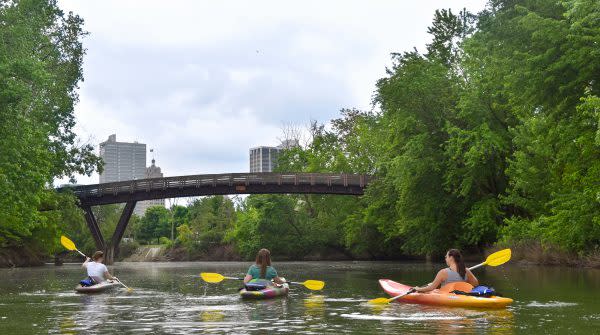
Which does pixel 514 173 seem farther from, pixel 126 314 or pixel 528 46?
pixel 126 314

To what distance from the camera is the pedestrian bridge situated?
164 ft

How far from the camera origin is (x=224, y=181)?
164ft

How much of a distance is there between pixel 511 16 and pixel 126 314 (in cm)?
1643

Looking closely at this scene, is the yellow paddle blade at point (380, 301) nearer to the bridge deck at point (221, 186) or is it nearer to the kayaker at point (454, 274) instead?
the kayaker at point (454, 274)

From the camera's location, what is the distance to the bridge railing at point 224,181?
163 ft

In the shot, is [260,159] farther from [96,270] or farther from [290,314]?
[290,314]

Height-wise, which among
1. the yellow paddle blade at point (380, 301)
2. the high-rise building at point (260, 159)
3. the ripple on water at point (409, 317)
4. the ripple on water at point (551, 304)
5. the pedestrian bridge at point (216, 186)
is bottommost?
the ripple on water at point (409, 317)

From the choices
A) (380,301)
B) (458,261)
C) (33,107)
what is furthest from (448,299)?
(33,107)

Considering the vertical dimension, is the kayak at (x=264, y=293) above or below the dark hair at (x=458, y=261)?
below

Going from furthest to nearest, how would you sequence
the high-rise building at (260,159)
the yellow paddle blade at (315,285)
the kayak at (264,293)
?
1. the high-rise building at (260,159)
2. the yellow paddle blade at (315,285)
3. the kayak at (264,293)

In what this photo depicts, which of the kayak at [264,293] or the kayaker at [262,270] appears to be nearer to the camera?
the kayak at [264,293]

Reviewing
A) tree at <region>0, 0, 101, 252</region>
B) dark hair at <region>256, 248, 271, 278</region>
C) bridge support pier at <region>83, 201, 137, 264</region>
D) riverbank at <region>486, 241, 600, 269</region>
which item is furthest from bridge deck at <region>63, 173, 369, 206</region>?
dark hair at <region>256, 248, 271, 278</region>

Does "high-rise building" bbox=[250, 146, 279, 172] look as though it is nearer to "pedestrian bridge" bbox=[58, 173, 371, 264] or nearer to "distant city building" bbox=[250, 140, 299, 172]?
"distant city building" bbox=[250, 140, 299, 172]

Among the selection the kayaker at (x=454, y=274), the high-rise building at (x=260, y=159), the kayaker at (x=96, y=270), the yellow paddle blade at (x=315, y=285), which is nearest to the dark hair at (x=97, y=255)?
the kayaker at (x=96, y=270)
